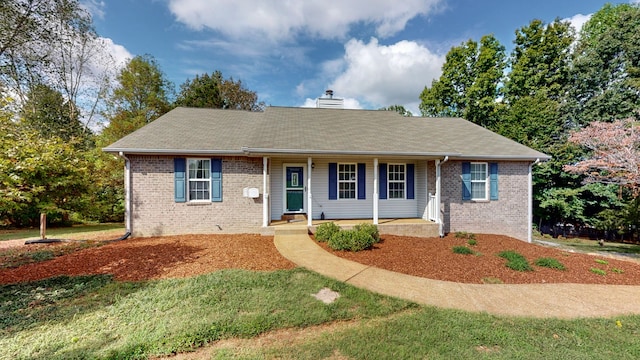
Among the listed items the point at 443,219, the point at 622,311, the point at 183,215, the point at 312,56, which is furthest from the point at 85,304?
the point at 312,56

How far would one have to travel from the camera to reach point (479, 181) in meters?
9.73

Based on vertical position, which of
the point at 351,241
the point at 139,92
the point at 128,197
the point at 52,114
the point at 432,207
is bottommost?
the point at 351,241

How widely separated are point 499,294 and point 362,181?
6082mm

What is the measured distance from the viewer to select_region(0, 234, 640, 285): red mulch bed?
17.5ft

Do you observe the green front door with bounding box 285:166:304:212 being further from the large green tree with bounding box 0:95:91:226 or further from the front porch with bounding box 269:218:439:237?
the large green tree with bounding box 0:95:91:226

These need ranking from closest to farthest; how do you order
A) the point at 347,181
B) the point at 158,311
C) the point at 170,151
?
the point at 158,311 → the point at 170,151 → the point at 347,181

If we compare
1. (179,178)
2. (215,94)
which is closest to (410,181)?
(179,178)

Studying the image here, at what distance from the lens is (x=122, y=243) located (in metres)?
7.52

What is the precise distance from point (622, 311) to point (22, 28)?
1012 inches

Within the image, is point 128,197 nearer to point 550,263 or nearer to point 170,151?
point 170,151

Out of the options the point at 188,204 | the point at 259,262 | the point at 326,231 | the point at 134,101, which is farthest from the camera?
the point at 134,101

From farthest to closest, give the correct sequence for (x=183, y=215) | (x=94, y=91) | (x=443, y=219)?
(x=94, y=91), (x=443, y=219), (x=183, y=215)

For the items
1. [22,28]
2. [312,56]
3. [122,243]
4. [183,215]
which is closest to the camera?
[122,243]

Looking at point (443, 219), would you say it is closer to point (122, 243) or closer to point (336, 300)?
point (336, 300)
